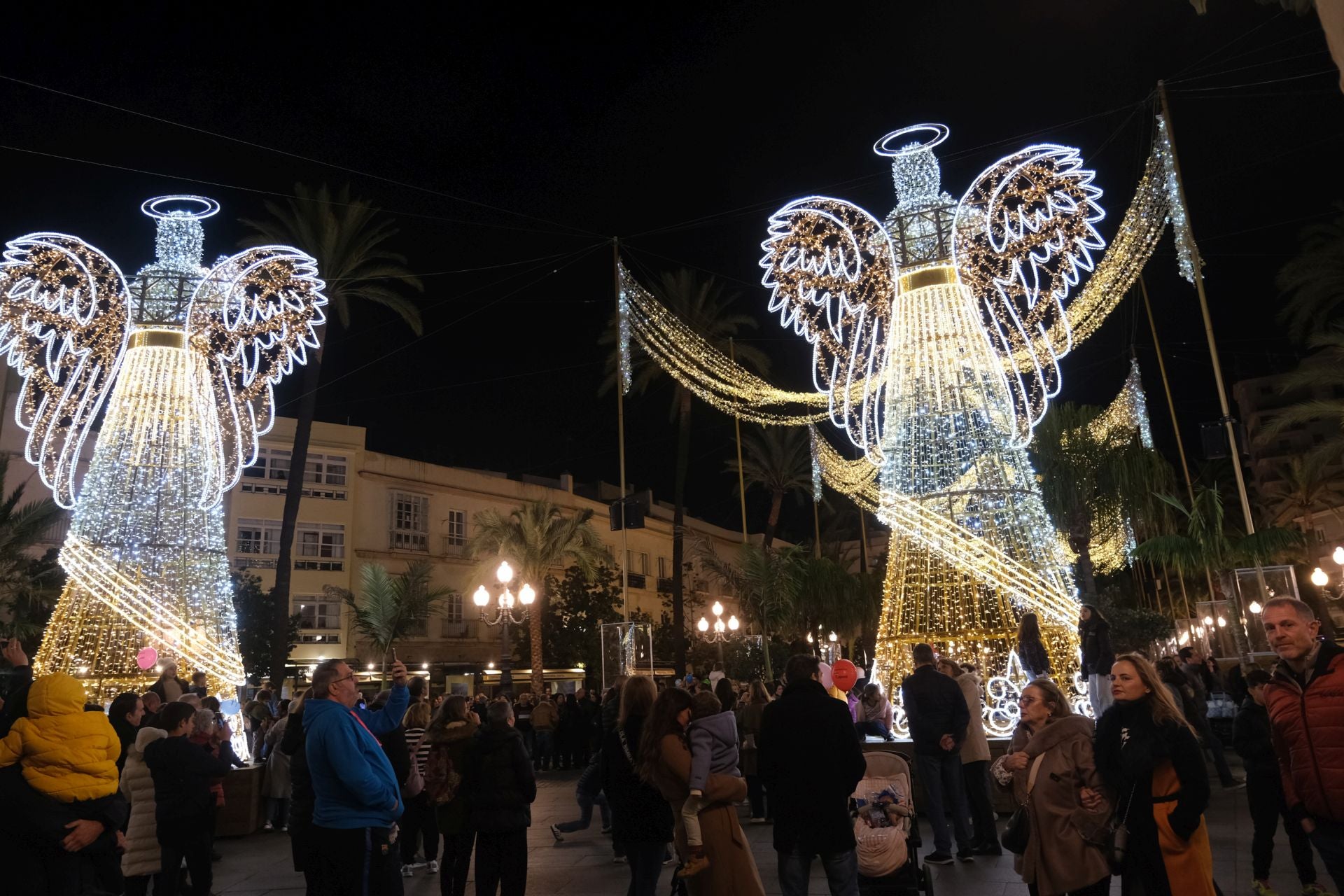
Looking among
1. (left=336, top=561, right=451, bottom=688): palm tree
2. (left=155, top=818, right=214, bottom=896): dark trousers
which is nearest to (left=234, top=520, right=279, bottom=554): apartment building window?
(left=336, top=561, right=451, bottom=688): palm tree

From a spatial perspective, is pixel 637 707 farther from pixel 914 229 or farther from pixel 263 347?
pixel 263 347

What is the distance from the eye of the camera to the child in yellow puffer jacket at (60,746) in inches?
187

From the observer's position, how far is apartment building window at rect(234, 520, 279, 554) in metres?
41.8

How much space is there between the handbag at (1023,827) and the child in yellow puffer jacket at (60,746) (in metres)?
4.29

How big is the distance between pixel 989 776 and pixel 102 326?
1612 cm

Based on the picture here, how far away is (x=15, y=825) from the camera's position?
4.66m

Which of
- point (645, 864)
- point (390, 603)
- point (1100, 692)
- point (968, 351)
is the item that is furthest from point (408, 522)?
point (645, 864)

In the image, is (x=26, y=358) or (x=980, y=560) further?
(x=26, y=358)

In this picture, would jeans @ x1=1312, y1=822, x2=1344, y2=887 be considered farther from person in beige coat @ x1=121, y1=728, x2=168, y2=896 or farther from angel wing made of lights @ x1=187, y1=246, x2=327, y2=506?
angel wing made of lights @ x1=187, y1=246, x2=327, y2=506

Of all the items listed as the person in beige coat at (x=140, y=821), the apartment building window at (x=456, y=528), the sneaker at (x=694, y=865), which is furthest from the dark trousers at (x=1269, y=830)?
the apartment building window at (x=456, y=528)

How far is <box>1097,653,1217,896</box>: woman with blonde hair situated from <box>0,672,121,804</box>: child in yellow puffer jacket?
4.70 meters

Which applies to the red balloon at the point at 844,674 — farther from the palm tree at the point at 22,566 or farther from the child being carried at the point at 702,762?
the palm tree at the point at 22,566

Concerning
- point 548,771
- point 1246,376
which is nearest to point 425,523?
point 548,771

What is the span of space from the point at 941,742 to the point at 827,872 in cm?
309
